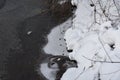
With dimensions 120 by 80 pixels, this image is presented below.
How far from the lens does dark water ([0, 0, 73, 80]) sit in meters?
7.36

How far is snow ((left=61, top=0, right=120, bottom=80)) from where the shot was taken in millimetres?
5957

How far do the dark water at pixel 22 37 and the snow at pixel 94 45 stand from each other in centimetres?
80

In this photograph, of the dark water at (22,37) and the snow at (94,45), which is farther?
the dark water at (22,37)

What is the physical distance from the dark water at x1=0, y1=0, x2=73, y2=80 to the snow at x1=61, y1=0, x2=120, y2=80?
2.61 ft

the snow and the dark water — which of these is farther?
the dark water

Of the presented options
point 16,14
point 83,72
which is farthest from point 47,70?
point 16,14

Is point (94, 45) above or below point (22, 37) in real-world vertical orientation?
below

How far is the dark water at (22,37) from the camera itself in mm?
7359

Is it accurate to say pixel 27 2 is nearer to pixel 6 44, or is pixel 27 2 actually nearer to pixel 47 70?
pixel 6 44

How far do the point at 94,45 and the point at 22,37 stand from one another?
100 inches

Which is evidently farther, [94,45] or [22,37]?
[22,37]

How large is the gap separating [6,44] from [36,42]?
733 millimetres

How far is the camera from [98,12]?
319 inches

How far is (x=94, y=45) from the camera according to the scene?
684 cm
